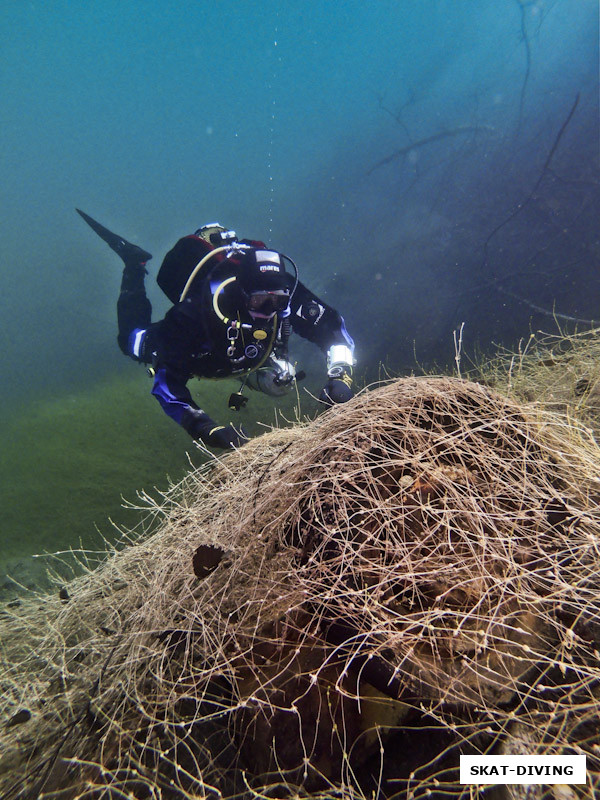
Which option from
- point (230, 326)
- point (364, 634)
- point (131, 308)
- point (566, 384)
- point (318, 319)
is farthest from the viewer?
point (131, 308)

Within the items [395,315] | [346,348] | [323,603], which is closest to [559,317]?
[395,315]

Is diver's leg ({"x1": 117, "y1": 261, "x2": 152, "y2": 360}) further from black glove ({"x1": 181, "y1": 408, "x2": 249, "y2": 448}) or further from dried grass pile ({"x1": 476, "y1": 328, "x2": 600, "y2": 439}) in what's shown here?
dried grass pile ({"x1": 476, "y1": 328, "x2": 600, "y2": 439})

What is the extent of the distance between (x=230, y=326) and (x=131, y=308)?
12.2 ft

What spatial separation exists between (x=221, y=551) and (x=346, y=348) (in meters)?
4.22

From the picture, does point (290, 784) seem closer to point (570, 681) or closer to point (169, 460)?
point (570, 681)

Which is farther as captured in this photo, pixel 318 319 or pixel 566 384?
pixel 318 319

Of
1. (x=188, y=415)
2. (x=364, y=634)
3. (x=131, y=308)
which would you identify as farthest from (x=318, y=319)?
(x=364, y=634)

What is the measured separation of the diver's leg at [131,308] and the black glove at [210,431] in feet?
10.2

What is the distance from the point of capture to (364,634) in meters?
1.19

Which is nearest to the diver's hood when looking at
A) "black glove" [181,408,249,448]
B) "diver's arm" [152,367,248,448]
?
"diver's arm" [152,367,248,448]

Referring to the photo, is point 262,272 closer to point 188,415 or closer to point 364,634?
point 188,415

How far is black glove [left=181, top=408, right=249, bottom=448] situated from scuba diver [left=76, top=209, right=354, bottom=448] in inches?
0.4

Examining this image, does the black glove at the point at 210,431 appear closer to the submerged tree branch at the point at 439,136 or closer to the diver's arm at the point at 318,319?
the diver's arm at the point at 318,319

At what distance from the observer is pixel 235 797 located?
1.19 m
